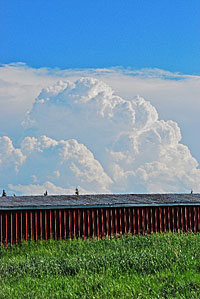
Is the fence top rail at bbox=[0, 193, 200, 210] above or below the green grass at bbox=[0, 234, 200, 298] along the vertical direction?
above

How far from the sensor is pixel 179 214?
71.1 ft

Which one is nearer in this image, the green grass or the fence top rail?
the green grass

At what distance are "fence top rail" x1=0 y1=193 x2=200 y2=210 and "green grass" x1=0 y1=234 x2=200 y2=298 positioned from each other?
2.22 metres

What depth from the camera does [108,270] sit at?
13188 mm

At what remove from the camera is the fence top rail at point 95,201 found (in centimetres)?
1977

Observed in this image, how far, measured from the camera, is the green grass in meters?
11.2

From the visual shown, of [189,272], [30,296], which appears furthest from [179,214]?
[30,296]

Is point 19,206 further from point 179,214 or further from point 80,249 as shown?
point 179,214

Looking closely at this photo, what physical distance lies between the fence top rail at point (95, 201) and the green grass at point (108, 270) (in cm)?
222

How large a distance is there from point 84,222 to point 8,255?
366 centimetres

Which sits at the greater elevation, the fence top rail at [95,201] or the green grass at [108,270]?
the fence top rail at [95,201]

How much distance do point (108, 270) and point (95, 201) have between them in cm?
810

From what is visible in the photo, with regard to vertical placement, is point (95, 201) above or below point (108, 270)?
above

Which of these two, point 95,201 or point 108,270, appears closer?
point 108,270
